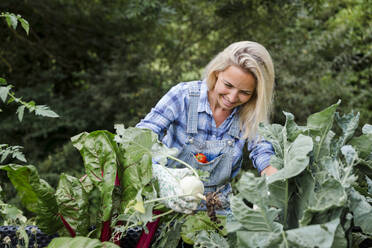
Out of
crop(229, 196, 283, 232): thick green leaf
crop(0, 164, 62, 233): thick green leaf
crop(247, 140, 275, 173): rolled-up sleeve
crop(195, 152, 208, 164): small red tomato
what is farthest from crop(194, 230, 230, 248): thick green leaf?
crop(195, 152, 208, 164): small red tomato

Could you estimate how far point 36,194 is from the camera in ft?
3.26

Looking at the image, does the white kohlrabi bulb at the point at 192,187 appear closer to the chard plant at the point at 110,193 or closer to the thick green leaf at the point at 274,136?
the chard plant at the point at 110,193

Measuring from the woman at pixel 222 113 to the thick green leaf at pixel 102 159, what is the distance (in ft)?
1.27

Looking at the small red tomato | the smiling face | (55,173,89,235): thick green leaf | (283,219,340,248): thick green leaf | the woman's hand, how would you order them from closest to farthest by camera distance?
(283,219,340,248): thick green leaf
(55,173,89,235): thick green leaf
the woman's hand
the smiling face
the small red tomato

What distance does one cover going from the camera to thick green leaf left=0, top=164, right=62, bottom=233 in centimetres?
98

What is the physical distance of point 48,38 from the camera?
150 inches

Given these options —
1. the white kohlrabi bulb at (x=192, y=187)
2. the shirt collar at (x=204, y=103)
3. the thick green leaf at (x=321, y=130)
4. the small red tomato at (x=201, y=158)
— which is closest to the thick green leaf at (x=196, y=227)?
the white kohlrabi bulb at (x=192, y=187)

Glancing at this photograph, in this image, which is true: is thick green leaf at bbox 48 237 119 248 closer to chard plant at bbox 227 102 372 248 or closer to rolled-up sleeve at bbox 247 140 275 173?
chard plant at bbox 227 102 372 248

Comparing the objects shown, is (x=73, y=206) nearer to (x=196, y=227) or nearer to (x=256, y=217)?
(x=196, y=227)

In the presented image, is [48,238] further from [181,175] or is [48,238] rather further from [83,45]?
[83,45]

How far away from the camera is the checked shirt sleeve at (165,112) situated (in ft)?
4.92

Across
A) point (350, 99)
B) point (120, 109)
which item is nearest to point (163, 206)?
point (120, 109)

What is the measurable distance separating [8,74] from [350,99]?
11.7ft

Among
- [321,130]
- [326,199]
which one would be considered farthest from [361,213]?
[321,130]
